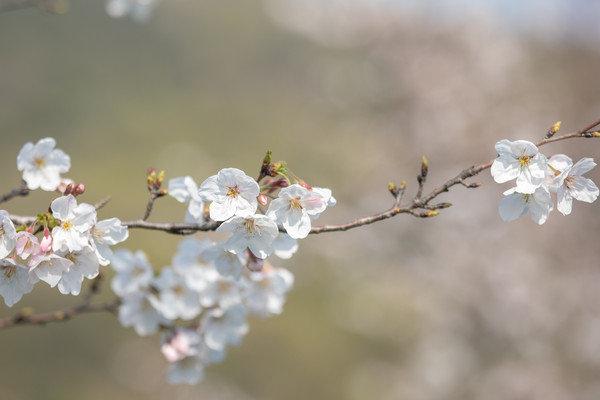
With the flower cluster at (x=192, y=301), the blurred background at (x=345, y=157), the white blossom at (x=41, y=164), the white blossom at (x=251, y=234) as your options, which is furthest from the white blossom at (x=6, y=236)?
the blurred background at (x=345, y=157)

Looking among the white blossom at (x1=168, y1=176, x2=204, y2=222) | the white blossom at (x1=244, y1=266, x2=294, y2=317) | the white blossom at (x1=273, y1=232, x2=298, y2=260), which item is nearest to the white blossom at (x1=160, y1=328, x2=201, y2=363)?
the white blossom at (x1=244, y1=266, x2=294, y2=317)

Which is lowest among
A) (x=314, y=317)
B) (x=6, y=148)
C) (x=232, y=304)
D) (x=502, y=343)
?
(x=6, y=148)

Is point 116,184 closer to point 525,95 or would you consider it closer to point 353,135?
point 353,135

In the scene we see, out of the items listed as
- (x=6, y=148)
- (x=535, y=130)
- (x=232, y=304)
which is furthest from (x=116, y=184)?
(x=535, y=130)

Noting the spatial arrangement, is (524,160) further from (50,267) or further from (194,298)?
(194,298)

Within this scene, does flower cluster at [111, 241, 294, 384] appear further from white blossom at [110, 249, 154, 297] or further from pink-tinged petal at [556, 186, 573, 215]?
pink-tinged petal at [556, 186, 573, 215]

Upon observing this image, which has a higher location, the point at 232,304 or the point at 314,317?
the point at 232,304
